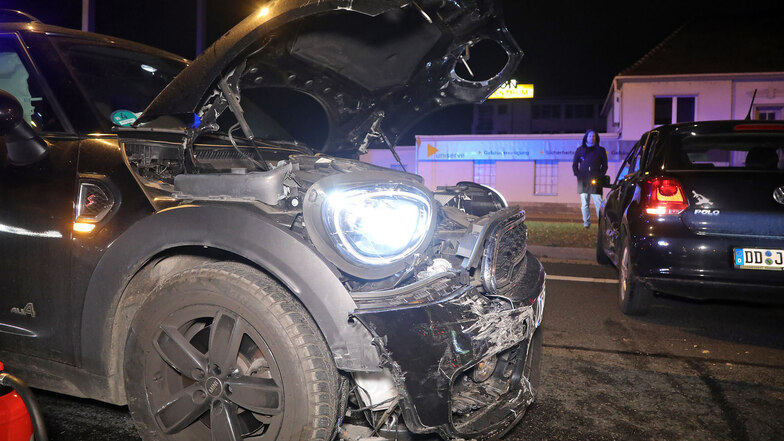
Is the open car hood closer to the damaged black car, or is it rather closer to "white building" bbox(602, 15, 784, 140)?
the damaged black car

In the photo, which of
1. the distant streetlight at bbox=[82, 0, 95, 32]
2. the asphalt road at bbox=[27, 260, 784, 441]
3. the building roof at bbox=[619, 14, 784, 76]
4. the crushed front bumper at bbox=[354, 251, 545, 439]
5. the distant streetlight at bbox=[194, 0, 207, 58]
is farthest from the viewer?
the building roof at bbox=[619, 14, 784, 76]

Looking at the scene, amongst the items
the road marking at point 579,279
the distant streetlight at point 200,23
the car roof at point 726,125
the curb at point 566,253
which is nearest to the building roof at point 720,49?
the curb at point 566,253

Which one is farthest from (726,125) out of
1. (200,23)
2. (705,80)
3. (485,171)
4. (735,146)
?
(705,80)

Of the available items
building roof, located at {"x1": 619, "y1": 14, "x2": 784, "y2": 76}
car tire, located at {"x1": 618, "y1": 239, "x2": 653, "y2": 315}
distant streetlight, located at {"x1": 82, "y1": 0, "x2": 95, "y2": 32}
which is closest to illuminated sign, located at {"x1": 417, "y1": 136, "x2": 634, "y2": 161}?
building roof, located at {"x1": 619, "y1": 14, "x2": 784, "y2": 76}

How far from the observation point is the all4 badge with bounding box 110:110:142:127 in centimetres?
252

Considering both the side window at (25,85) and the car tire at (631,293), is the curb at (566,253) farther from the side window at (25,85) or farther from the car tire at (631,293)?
the side window at (25,85)

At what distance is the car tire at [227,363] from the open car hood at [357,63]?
771 mm

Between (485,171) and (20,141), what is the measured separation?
935 inches

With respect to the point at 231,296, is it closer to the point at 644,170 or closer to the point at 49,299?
the point at 49,299

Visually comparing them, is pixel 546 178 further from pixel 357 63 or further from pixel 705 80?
pixel 357 63

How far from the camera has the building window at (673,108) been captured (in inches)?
Answer: 885

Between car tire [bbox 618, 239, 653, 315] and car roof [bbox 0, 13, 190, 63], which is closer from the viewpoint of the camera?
car roof [bbox 0, 13, 190, 63]

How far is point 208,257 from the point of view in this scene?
6.81 feet

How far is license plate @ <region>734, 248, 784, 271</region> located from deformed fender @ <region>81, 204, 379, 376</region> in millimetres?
3183
